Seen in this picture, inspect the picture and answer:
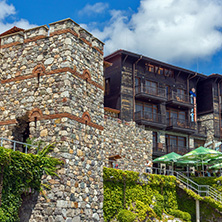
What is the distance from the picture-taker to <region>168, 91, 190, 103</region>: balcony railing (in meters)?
36.7

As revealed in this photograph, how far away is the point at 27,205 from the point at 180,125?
80.4ft

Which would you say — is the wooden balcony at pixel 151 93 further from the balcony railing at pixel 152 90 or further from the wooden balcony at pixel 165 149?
the wooden balcony at pixel 165 149

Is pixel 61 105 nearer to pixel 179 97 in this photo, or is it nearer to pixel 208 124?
pixel 179 97

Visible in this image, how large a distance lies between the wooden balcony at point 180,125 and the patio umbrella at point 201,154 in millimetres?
8437

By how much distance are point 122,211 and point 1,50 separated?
1103 centimetres

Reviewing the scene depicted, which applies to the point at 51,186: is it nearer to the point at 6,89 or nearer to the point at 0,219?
the point at 0,219

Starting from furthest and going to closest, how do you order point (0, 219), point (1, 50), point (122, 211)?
point (122, 211) → point (1, 50) → point (0, 219)

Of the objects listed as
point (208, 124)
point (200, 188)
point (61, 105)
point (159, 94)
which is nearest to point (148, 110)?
point (159, 94)

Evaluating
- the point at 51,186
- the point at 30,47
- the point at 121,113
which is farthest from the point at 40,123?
the point at 121,113

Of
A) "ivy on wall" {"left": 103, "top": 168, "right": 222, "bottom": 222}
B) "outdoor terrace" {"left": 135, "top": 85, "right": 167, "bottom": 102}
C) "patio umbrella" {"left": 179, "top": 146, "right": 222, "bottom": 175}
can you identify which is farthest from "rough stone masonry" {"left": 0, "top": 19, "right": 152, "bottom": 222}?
"outdoor terrace" {"left": 135, "top": 85, "right": 167, "bottom": 102}

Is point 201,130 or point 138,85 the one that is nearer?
point 138,85

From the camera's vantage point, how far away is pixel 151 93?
34.8 metres

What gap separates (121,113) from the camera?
3195cm

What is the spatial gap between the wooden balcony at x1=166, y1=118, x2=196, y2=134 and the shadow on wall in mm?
22677
